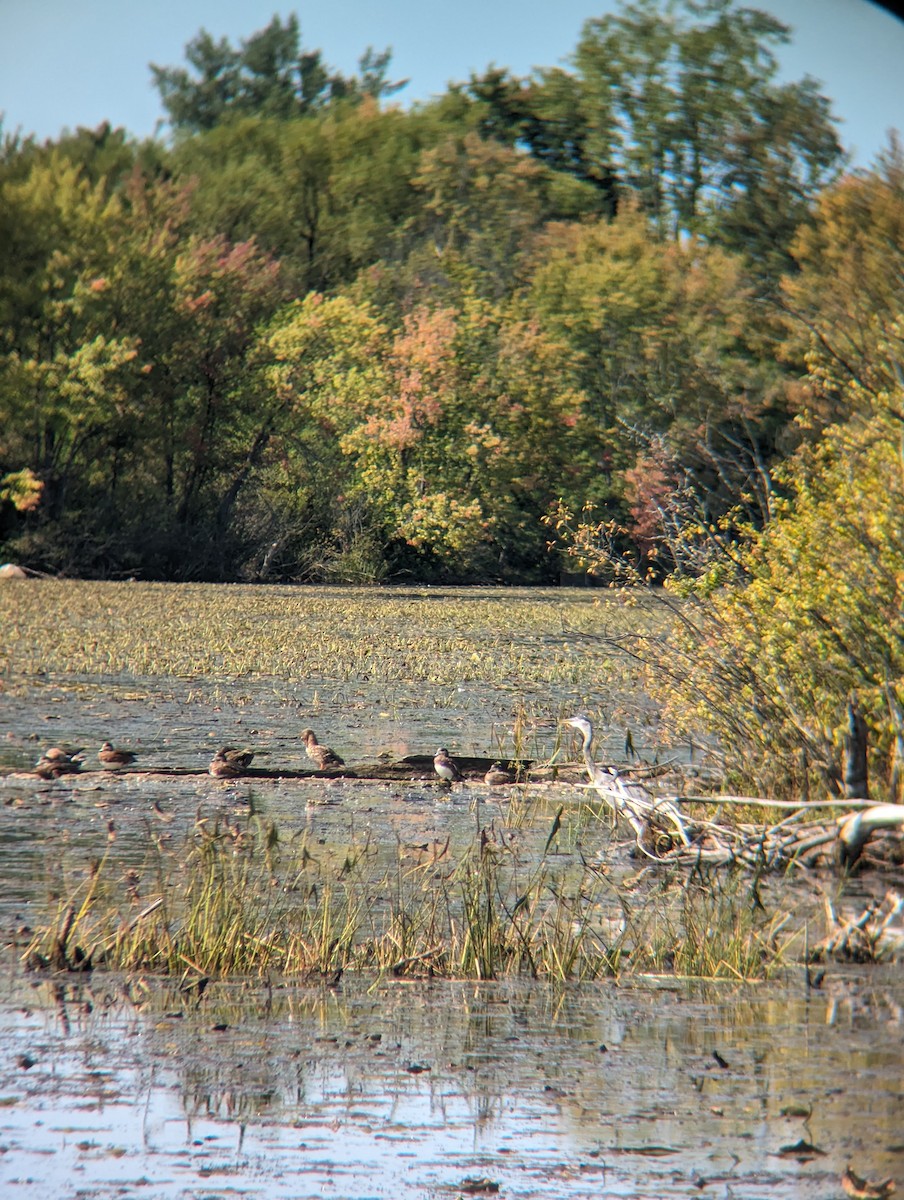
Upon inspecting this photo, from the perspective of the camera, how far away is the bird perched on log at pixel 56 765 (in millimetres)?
8747

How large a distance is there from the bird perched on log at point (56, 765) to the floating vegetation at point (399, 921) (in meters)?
2.22

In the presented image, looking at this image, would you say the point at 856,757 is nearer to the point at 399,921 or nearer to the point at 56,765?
the point at 399,921

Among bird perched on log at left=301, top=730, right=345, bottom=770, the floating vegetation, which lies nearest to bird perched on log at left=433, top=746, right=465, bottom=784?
bird perched on log at left=301, top=730, right=345, bottom=770

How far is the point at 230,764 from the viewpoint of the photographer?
9.01 m

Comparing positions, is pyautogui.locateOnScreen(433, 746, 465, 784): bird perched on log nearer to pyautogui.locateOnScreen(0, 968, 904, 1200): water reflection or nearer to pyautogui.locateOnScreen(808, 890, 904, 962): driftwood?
pyautogui.locateOnScreen(808, 890, 904, 962): driftwood

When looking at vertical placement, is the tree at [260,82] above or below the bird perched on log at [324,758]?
above

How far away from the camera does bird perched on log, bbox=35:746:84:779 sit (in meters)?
8.75

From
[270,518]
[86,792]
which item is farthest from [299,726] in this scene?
[270,518]

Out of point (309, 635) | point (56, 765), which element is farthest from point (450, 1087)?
point (309, 635)

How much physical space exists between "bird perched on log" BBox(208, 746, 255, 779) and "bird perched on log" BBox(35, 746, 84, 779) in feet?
2.52

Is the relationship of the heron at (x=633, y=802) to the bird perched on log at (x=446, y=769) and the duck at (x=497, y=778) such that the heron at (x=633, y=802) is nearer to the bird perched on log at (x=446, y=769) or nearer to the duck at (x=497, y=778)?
the duck at (x=497, y=778)

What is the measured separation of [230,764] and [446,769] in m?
1.23

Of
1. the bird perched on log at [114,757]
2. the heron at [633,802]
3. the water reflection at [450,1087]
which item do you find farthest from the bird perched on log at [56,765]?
the water reflection at [450,1087]

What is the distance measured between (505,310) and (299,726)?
Result: 90.3ft
